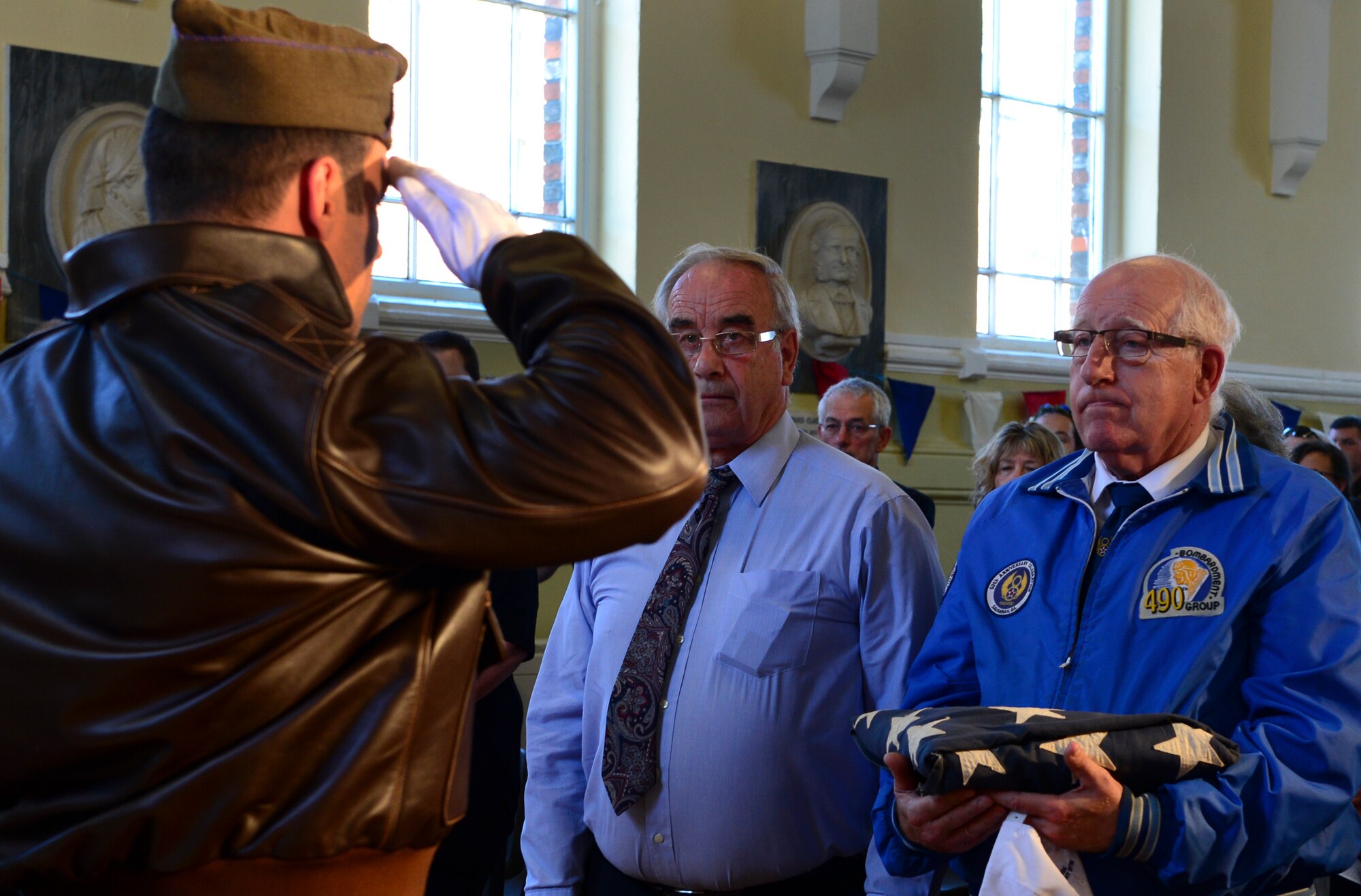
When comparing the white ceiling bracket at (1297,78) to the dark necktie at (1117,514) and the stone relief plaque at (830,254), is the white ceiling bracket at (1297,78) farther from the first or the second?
the dark necktie at (1117,514)

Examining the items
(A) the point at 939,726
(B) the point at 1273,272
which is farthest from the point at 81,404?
(B) the point at 1273,272

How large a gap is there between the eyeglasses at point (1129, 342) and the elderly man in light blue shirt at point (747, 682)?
16.3 inches

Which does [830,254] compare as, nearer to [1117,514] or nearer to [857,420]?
[857,420]

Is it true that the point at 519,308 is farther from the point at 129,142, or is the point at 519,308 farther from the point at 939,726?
the point at 129,142

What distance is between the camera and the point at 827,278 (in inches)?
283

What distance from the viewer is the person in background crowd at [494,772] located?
3166mm

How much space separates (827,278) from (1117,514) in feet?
16.8

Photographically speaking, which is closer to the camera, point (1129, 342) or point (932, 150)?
point (1129, 342)

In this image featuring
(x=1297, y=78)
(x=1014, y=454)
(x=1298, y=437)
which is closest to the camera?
(x=1014, y=454)

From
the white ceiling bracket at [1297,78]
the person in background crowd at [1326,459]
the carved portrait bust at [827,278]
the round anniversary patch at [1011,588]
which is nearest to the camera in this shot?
the round anniversary patch at [1011,588]

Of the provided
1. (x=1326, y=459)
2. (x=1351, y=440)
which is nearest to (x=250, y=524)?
(x=1326, y=459)

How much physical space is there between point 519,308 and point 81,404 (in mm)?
364

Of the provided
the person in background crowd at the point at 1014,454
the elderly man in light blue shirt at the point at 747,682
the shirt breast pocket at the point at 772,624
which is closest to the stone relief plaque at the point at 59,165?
the person in background crowd at the point at 1014,454

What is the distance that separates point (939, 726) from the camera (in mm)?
1861
